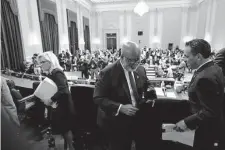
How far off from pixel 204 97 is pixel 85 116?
5.82ft

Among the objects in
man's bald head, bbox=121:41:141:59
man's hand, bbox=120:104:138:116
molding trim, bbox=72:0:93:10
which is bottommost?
man's hand, bbox=120:104:138:116

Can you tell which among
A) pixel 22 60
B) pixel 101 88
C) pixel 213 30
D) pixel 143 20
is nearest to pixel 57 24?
pixel 22 60

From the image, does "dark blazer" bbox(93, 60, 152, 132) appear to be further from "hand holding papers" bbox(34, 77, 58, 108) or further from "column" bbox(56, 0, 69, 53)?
"column" bbox(56, 0, 69, 53)

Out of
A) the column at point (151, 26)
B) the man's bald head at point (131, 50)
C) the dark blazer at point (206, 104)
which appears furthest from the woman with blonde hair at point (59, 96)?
the column at point (151, 26)

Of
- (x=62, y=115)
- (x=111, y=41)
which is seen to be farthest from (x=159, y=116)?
(x=111, y=41)

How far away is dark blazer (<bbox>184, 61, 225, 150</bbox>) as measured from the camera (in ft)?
4.70

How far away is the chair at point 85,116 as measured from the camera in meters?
2.41

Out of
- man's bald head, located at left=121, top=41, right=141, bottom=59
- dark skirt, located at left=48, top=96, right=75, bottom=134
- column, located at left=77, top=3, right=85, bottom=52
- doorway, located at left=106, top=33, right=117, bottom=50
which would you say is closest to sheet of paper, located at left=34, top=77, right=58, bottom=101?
dark skirt, located at left=48, top=96, right=75, bottom=134

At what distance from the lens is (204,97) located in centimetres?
145

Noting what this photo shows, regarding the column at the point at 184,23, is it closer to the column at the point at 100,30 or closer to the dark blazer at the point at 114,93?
the column at the point at 100,30

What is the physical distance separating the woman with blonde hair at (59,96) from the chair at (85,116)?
159mm

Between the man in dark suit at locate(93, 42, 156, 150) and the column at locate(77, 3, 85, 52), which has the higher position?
the column at locate(77, 3, 85, 52)

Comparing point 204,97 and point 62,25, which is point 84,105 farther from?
point 62,25

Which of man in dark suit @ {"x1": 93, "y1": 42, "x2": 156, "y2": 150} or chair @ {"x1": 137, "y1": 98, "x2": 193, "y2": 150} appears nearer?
man in dark suit @ {"x1": 93, "y1": 42, "x2": 156, "y2": 150}
